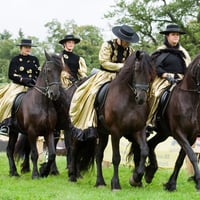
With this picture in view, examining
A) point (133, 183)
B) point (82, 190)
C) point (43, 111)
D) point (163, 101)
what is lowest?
point (82, 190)

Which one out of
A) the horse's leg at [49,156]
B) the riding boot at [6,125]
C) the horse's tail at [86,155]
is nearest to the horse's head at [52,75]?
the horse's leg at [49,156]

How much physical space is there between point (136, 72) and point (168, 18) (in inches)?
1381

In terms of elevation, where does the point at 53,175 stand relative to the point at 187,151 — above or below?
below

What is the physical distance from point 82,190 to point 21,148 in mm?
3593

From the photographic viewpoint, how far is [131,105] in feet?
27.9

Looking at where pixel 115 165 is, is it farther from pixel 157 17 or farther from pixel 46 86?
pixel 157 17

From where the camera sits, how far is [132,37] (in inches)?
365

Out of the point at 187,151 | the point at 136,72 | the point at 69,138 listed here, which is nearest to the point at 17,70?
the point at 69,138

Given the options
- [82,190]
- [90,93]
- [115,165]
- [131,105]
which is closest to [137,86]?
[131,105]

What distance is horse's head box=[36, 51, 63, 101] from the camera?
966 cm

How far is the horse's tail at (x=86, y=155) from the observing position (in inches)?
416

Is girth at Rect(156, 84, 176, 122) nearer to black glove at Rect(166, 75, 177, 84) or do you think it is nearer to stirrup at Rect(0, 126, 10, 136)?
black glove at Rect(166, 75, 177, 84)

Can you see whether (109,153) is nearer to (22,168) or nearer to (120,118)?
(22,168)

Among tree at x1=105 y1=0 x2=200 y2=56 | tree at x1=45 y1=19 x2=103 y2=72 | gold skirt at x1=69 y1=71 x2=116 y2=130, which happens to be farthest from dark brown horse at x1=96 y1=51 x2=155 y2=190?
tree at x1=45 y1=19 x2=103 y2=72
